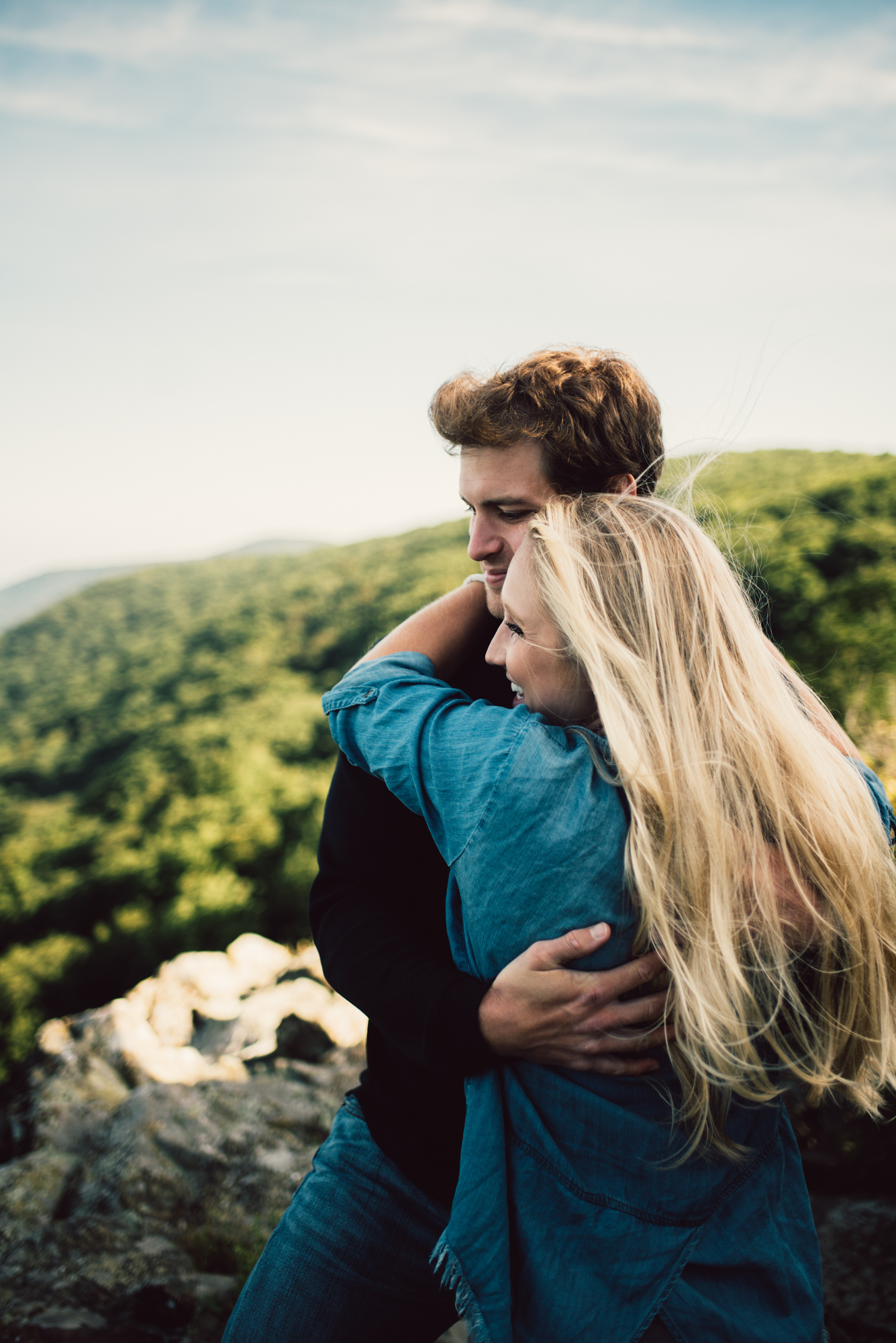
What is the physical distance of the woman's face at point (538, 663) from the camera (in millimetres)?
1280

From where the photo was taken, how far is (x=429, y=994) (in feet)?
4.25

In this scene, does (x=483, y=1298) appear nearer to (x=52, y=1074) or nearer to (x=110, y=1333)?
(x=110, y=1333)

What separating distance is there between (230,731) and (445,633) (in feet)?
77.0

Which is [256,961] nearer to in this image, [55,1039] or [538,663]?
[55,1039]

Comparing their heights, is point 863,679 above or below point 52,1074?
above

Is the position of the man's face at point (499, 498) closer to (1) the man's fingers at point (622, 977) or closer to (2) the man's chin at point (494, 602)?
(2) the man's chin at point (494, 602)

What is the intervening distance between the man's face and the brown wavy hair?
0.02m

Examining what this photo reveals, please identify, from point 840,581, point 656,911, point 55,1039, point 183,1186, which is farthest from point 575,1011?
point 840,581

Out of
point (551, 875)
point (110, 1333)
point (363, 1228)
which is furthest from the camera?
point (110, 1333)

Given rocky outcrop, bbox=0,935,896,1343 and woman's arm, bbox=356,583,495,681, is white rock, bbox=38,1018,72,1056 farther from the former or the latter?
woman's arm, bbox=356,583,495,681

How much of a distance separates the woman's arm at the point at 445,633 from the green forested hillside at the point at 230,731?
61 cm

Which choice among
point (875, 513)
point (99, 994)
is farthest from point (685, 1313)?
point (99, 994)

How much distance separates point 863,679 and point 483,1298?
873cm

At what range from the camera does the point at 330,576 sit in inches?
1427
